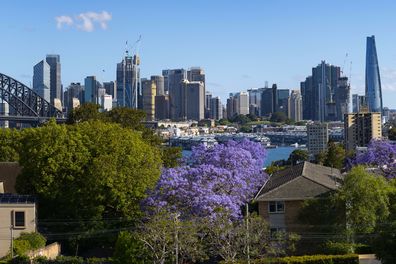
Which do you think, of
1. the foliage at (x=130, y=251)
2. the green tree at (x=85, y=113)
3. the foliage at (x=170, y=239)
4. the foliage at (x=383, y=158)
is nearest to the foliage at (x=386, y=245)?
the foliage at (x=170, y=239)

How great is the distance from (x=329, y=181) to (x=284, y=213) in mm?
4013

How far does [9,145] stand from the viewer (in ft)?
169

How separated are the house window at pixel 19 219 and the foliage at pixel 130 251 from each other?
9149 mm

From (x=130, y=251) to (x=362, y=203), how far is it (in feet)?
30.5

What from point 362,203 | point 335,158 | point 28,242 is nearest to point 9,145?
point 28,242

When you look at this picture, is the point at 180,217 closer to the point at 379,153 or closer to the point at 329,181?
the point at 329,181

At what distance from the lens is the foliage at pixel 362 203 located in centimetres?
2805

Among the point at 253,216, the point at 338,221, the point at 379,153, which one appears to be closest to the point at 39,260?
the point at 253,216

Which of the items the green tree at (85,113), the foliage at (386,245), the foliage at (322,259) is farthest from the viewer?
the green tree at (85,113)

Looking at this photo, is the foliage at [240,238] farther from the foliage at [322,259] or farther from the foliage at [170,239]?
the foliage at [170,239]

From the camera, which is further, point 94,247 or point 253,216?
point 94,247

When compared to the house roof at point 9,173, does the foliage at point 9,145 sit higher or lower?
higher

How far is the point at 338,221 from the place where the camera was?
2866 centimetres

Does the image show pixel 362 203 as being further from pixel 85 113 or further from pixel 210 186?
pixel 85 113
